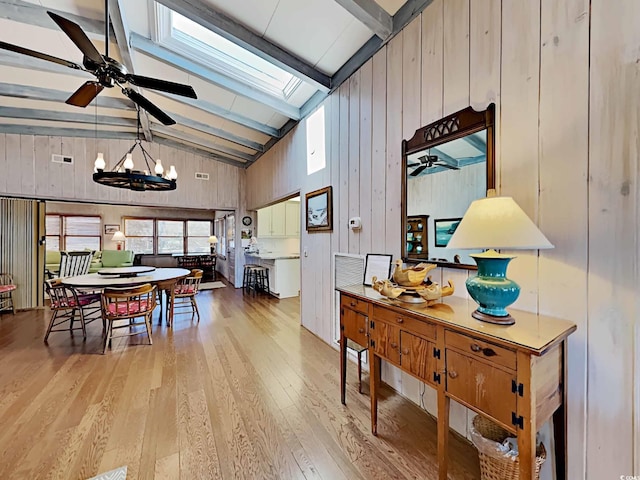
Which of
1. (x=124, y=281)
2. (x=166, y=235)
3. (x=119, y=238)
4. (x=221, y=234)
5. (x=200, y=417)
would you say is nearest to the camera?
(x=200, y=417)

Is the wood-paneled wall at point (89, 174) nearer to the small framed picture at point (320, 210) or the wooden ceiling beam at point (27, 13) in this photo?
the wooden ceiling beam at point (27, 13)

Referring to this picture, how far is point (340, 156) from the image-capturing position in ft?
10.1

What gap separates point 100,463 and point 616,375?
2.68m

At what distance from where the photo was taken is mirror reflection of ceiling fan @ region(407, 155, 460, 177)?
6.07ft

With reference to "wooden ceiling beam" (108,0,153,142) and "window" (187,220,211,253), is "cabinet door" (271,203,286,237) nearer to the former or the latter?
"wooden ceiling beam" (108,0,153,142)

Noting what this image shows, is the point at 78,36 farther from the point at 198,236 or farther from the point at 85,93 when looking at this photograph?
the point at 198,236

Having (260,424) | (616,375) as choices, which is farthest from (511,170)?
(260,424)

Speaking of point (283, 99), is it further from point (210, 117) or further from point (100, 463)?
point (100, 463)

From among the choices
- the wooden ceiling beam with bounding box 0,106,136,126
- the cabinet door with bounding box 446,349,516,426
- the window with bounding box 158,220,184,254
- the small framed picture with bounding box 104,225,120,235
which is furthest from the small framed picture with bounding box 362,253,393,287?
the small framed picture with bounding box 104,225,120,235

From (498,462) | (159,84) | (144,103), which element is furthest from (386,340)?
(144,103)

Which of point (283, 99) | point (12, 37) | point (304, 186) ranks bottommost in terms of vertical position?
point (304, 186)

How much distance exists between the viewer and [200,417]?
1955 mm

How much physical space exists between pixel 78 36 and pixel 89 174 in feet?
16.6

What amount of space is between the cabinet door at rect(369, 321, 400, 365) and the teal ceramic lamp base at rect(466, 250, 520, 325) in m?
0.51
